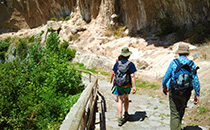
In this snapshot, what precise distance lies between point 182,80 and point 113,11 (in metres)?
19.3

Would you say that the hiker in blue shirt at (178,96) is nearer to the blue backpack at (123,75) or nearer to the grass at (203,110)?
the blue backpack at (123,75)

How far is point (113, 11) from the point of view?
20750 millimetres

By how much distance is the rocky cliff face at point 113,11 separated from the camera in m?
12.4

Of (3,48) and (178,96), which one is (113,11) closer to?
(178,96)

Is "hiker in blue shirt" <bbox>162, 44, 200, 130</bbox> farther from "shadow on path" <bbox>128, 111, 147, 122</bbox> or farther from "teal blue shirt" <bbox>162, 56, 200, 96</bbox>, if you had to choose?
"shadow on path" <bbox>128, 111, 147, 122</bbox>

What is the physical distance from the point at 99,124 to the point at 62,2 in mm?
33984

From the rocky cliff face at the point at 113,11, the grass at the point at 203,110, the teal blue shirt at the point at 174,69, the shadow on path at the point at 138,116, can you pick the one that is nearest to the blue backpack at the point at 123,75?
the teal blue shirt at the point at 174,69

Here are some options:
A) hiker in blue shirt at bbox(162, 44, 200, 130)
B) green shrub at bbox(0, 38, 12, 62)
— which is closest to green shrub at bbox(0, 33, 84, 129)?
hiker in blue shirt at bbox(162, 44, 200, 130)

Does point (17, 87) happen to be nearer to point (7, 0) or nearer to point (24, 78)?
point (24, 78)

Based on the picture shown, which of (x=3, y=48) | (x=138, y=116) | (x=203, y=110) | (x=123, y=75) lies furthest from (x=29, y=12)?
(x=203, y=110)

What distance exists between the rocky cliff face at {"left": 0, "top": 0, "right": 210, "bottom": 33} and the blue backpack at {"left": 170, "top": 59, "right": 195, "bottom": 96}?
1059cm

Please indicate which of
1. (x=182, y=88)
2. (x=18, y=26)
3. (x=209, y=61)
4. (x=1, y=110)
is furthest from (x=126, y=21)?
(x=18, y=26)

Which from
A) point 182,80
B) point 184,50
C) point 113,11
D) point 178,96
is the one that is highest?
point 113,11

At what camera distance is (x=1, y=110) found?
672cm
